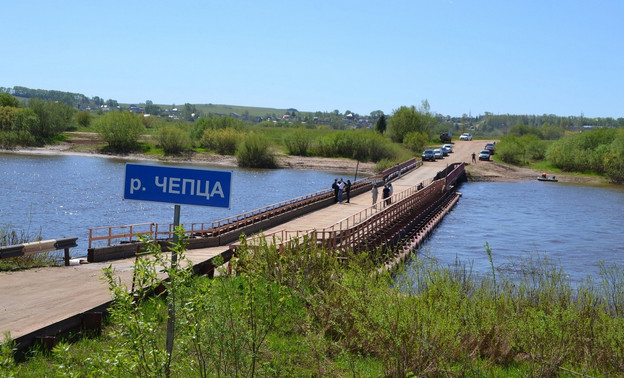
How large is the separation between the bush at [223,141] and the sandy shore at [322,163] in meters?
3.00

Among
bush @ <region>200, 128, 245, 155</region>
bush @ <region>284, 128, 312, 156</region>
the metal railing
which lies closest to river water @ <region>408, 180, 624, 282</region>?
the metal railing

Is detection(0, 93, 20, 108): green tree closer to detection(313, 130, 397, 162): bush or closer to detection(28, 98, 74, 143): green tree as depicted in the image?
detection(28, 98, 74, 143): green tree

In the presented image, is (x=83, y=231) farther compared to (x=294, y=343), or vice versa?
(x=83, y=231)

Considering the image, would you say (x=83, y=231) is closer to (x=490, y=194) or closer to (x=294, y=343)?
(x=294, y=343)

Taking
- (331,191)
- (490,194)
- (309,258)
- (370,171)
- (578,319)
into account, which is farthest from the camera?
(370,171)

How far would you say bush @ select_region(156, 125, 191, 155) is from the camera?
328ft

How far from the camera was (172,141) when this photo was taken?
100000 millimetres

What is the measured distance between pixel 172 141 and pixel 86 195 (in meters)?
43.8

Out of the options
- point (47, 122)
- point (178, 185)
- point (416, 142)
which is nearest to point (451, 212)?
point (178, 185)

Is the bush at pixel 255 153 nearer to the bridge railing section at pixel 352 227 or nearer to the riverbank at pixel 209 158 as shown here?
the riverbank at pixel 209 158

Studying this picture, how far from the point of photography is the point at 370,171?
95188 millimetres

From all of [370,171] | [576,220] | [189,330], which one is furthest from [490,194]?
[189,330]

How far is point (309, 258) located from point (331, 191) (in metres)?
29.0

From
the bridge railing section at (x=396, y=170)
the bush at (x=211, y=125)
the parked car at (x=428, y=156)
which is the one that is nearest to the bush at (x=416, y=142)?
the parked car at (x=428, y=156)
